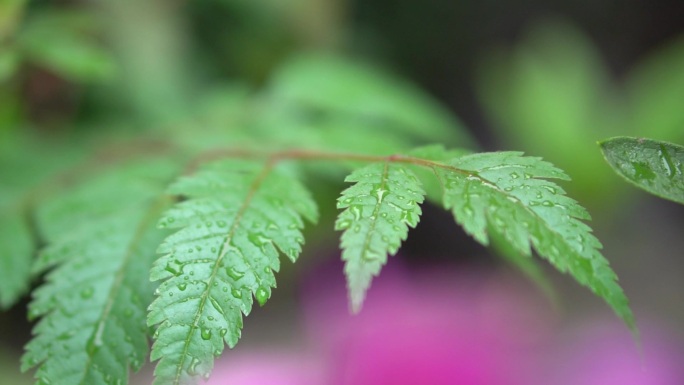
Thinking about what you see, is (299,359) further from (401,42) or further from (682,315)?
(401,42)

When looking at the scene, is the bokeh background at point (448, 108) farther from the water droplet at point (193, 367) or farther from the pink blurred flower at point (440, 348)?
the water droplet at point (193, 367)

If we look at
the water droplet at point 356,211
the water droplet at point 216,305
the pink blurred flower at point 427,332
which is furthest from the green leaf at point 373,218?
the pink blurred flower at point 427,332

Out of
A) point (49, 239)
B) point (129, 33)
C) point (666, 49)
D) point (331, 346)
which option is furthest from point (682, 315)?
point (129, 33)

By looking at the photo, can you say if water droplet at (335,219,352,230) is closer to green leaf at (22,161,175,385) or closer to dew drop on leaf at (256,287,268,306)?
dew drop on leaf at (256,287,268,306)

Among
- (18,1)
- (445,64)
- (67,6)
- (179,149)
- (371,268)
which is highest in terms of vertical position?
(445,64)

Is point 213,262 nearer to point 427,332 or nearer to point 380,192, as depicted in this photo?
point 380,192

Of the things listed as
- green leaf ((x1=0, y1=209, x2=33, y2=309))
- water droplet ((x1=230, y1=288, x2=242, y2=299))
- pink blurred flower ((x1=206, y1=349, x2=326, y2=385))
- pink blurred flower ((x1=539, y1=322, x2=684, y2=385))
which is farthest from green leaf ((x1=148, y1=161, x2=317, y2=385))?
pink blurred flower ((x1=539, y1=322, x2=684, y2=385))
